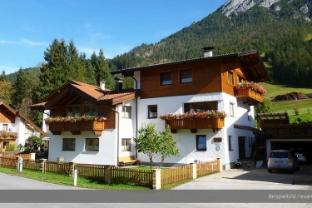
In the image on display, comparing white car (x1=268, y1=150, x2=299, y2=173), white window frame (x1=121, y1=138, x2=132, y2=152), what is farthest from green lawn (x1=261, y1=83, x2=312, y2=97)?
white car (x1=268, y1=150, x2=299, y2=173)

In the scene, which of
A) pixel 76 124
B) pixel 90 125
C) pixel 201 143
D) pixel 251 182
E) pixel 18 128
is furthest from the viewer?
pixel 18 128

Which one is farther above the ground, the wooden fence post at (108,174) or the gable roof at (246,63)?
the gable roof at (246,63)

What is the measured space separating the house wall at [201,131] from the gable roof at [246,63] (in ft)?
9.41

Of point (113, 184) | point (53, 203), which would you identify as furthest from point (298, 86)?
point (53, 203)

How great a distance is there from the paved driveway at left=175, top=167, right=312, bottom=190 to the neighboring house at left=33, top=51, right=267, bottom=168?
5.40m

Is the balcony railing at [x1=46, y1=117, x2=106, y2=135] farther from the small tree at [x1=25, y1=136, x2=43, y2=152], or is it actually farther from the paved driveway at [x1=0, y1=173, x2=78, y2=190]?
the small tree at [x1=25, y1=136, x2=43, y2=152]

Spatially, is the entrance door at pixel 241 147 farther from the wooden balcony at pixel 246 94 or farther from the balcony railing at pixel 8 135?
the balcony railing at pixel 8 135

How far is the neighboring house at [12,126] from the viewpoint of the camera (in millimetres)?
54812

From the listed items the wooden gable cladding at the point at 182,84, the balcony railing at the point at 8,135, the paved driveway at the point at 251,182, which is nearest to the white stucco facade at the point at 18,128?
the balcony railing at the point at 8,135

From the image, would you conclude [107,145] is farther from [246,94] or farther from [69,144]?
[246,94]

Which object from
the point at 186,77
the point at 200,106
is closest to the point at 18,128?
the point at 186,77

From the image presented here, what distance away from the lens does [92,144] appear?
1357 inches

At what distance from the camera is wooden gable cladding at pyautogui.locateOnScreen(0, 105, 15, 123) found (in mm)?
55531

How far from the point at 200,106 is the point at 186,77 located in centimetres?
280
